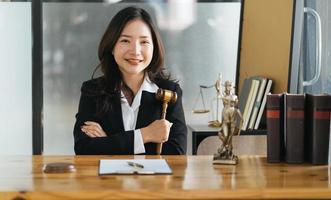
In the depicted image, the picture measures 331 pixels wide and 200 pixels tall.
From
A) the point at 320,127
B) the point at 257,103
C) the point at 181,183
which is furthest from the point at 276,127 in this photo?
the point at 257,103

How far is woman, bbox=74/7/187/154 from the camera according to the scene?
2822 millimetres

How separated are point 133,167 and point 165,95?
72 cm

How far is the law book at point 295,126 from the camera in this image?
7.18 feet

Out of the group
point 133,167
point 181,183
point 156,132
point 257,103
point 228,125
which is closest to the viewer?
point 181,183

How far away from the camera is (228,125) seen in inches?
85.1

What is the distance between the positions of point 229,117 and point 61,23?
2591mm

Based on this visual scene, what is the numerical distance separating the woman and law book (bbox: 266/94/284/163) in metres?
0.63

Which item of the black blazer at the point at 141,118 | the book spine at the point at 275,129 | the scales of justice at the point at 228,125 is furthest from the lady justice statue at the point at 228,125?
the black blazer at the point at 141,118

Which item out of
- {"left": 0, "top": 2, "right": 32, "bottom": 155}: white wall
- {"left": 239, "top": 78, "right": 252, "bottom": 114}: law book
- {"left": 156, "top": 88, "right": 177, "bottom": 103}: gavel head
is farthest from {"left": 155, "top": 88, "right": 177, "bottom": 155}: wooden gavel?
{"left": 0, "top": 2, "right": 32, "bottom": 155}: white wall

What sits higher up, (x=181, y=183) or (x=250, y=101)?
(x=250, y=101)

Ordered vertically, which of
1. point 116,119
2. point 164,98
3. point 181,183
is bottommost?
point 181,183

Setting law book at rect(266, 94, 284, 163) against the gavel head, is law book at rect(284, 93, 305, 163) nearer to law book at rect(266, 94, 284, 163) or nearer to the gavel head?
law book at rect(266, 94, 284, 163)

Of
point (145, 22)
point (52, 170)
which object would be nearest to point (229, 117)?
point (52, 170)

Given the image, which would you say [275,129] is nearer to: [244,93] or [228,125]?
[228,125]
